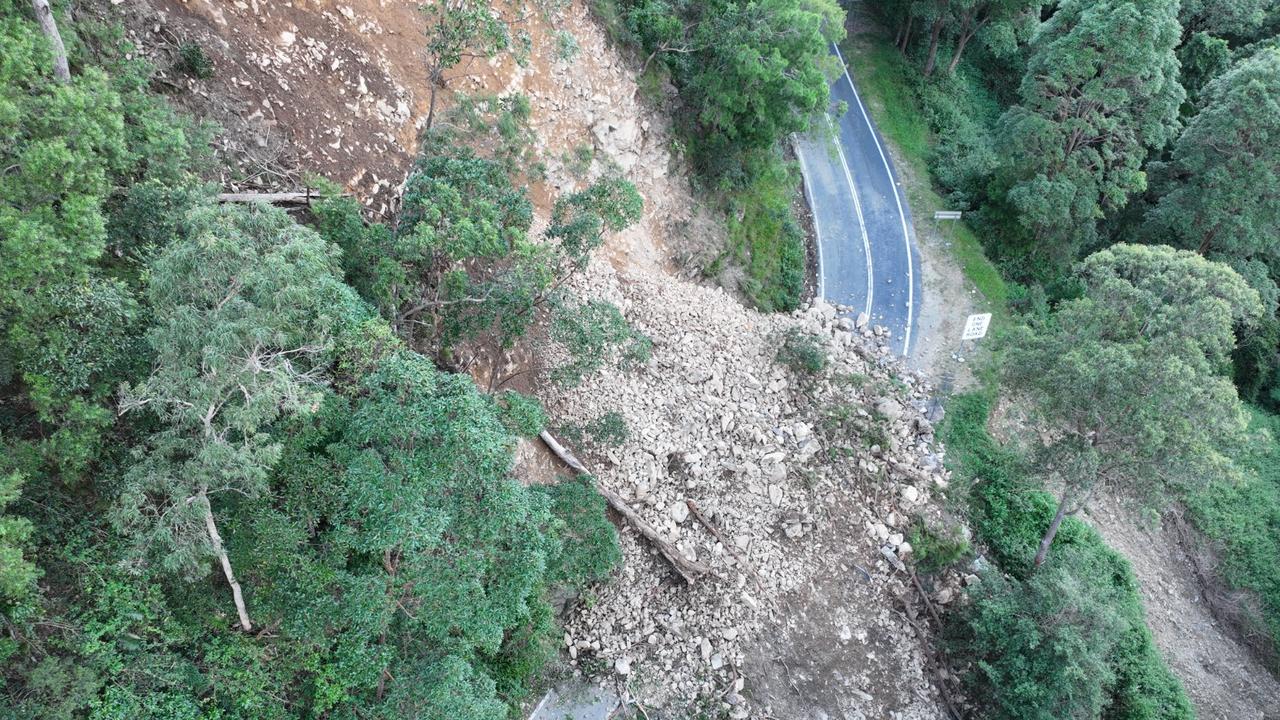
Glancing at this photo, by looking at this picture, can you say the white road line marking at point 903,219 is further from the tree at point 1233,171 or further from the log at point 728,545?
the log at point 728,545

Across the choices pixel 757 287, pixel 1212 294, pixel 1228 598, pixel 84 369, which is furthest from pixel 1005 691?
pixel 84 369

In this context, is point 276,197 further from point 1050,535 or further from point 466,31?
point 1050,535

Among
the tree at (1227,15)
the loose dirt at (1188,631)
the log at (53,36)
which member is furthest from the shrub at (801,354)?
the tree at (1227,15)

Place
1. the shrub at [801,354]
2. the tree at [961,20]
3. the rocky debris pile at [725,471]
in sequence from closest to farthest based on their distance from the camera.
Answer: the rocky debris pile at [725,471], the shrub at [801,354], the tree at [961,20]

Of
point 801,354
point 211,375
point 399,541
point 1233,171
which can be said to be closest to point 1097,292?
point 801,354

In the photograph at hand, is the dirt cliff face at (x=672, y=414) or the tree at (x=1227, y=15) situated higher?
the tree at (x=1227, y=15)

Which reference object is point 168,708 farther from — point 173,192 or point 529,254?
point 529,254

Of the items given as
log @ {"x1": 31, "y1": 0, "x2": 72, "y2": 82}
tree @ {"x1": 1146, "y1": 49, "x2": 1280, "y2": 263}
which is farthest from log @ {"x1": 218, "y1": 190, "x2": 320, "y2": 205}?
tree @ {"x1": 1146, "y1": 49, "x2": 1280, "y2": 263}
